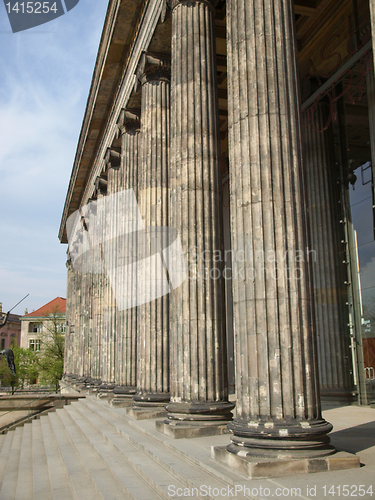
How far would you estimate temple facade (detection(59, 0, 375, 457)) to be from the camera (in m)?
6.88

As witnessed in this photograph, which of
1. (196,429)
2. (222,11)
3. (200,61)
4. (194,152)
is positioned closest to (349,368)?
(196,429)

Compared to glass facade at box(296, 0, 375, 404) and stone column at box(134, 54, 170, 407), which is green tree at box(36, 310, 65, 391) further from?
stone column at box(134, 54, 170, 407)

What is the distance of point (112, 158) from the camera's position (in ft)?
76.3

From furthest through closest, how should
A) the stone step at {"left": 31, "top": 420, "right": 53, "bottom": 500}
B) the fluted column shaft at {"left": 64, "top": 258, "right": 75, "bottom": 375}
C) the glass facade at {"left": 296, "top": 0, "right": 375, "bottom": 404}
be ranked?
the fluted column shaft at {"left": 64, "top": 258, "right": 75, "bottom": 375}, the glass facade at {"left": 296, "top": 0, "right": 375, "bottom": 404}, the stone step at {"left": 31, "top": 420, "right": 53, "bottom": 500}

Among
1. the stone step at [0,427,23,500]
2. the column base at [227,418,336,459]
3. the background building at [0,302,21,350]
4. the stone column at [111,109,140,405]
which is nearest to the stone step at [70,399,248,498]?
the column base at [227,418,336,459]

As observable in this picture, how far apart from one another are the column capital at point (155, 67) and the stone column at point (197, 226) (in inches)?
129

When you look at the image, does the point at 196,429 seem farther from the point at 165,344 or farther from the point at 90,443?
the point at 165,344

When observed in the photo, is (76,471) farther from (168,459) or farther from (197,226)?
(197,226)

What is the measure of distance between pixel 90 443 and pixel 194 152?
24.7 ft

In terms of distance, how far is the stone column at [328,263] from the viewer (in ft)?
53.5

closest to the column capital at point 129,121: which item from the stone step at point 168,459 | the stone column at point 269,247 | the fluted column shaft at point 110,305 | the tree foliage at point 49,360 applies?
the fluted column shaft at point 110,305

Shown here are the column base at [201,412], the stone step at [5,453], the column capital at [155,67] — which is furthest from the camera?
the column capital at [155,67]

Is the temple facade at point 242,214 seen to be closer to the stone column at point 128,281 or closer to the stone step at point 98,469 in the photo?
the stone column at point 128,281

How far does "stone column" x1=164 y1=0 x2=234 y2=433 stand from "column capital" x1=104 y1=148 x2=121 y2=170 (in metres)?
11.6
